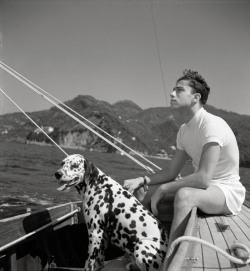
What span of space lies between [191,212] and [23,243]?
2118 mm

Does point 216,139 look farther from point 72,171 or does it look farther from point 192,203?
point 72,171

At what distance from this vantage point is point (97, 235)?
3.59 m

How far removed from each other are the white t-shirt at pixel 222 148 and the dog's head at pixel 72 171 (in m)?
1.12

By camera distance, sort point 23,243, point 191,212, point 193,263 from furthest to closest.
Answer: point 23,243, point 191,212, point 193,263

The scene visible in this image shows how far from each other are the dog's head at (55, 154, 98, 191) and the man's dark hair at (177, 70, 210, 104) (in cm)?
133

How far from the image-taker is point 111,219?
11.6 feet

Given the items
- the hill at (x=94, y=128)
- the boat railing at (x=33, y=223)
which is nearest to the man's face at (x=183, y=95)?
the boat railing at (x=33, y=223)

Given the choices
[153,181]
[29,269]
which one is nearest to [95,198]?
[153,181]

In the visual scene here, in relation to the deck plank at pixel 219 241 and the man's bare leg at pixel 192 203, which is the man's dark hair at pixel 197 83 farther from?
the deck plank at pixel 219 241

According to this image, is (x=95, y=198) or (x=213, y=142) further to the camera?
(x=95, y=198)

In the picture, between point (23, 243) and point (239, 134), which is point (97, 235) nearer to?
point (23, 243)

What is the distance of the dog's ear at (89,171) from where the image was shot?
12.1 ft

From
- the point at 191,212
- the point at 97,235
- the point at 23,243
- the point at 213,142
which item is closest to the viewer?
the point at 191,212

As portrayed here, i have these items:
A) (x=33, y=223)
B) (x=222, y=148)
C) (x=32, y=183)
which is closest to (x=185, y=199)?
(x=222, y=148)
